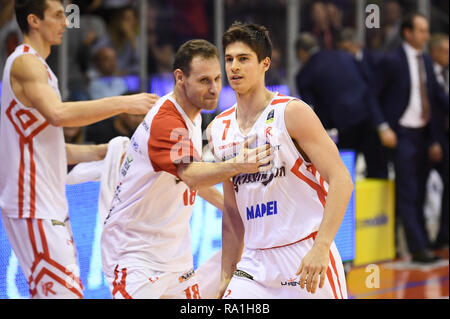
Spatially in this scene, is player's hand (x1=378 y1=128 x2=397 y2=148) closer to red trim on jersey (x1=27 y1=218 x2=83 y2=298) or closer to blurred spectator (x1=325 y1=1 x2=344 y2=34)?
blurred spectator (x1=325 y1=1 x2=344 y2=34)

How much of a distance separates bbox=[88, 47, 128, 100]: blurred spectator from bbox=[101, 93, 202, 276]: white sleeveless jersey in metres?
5.00

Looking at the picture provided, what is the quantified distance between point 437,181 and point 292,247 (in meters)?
7.11

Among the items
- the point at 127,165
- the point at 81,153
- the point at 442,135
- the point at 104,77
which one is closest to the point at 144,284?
the point at 127,165

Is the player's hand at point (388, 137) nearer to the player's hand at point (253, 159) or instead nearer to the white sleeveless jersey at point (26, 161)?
the player's hand at point (253, 159)

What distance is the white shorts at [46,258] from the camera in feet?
13.5

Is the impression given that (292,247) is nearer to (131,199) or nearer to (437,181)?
(131,199)

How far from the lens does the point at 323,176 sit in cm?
385

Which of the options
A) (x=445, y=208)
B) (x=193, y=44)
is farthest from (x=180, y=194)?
(x=445, y=208)

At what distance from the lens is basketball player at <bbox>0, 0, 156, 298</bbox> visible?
4.13 metres

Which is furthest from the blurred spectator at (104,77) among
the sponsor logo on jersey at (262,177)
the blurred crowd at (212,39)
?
the sponsor logo on jersey at (262,177)

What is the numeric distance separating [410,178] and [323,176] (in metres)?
5.27

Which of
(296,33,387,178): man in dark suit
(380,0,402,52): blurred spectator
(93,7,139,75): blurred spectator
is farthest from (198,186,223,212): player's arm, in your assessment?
(380,0,402,52): blurred spectator

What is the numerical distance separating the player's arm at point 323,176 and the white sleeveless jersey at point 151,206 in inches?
23.7
